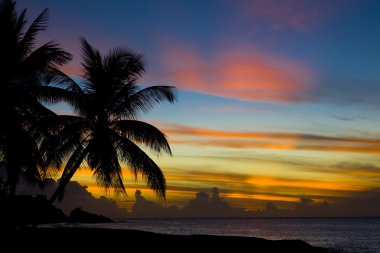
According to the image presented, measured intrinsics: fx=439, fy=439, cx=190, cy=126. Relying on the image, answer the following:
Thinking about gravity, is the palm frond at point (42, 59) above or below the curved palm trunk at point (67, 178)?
above

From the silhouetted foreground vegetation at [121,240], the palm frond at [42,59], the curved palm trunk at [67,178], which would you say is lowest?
the silhouetted foreground vegetation at [121,240]

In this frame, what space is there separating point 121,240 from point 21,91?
869cm

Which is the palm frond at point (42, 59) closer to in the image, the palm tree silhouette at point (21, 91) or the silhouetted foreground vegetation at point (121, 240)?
the palm tree silhouette at point (21, 91)

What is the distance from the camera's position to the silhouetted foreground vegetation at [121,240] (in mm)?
19609

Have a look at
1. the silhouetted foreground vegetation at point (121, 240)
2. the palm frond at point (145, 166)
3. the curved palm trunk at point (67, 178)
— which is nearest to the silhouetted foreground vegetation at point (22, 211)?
the curved palm trunk at point (67, 178)

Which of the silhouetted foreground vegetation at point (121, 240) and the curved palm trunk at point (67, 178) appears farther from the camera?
the curved palm trunk at point (67, 178)

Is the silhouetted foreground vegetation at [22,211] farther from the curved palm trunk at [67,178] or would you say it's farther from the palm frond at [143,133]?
the palm frond at [143,133]

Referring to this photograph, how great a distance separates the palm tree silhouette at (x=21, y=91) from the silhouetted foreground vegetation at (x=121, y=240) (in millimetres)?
2596

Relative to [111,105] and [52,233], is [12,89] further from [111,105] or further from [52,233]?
[52,233]

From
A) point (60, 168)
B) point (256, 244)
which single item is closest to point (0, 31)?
point (60, 168)

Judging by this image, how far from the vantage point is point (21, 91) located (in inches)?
776

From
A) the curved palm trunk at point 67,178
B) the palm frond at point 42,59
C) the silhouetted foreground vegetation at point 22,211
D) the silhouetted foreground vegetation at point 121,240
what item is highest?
the palm frond at point 42,59

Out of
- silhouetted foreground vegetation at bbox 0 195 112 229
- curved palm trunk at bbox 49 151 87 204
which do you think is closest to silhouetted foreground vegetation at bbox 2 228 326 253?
silhouetted foreground vegetation at bbox 0 195 112 229

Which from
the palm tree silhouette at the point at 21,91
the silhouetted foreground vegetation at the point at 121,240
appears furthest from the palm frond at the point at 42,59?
the silhouetted foreground vegetation at the point at 121,240
